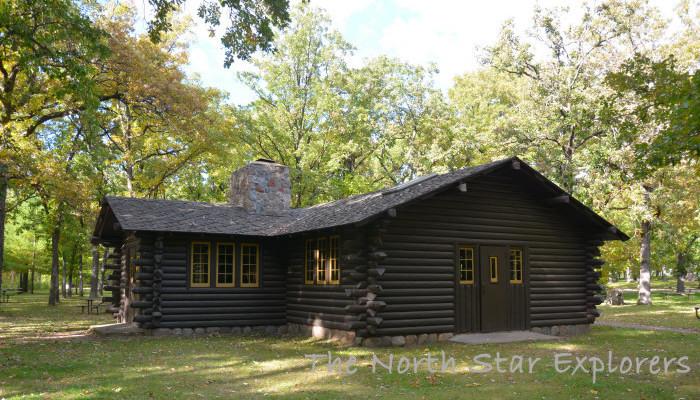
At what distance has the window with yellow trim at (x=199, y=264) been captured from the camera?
17719 mm

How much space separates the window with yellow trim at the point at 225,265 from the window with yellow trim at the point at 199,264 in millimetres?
339

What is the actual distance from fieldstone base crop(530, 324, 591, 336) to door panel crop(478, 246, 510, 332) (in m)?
1.31

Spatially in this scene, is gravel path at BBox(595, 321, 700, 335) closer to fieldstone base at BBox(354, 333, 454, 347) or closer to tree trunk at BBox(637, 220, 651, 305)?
fieldstone base at BBox(354, 333, 454, 347)

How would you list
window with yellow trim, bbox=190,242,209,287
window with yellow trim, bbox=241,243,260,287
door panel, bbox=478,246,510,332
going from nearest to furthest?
door panel, bbox=478,246,510,332, window with yellow trim, bbox=190,242,209,287, window with yellow trim, bbox=241,243,260,287

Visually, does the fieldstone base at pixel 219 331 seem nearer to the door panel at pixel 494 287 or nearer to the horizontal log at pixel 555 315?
the door panel at pixel 494 287

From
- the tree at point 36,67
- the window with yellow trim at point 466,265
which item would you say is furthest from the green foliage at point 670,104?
the tree at point 36,67

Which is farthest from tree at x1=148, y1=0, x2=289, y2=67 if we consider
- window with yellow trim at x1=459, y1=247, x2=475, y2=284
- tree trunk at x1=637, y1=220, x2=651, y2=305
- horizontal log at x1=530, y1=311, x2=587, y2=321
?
tree trunk at x1=637, y1=220, x2=651, y2=305

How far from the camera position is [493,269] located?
1673 centimetres

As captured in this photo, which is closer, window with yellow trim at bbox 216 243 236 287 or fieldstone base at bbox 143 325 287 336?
fieldstone base at bbox 143 325 287 336

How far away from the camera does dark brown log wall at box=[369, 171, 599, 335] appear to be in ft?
49.5

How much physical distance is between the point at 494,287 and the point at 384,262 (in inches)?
152

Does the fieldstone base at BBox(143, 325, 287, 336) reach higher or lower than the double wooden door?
lower

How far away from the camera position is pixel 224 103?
36.3 m

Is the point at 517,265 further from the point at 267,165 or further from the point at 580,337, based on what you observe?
the point at 267,165
